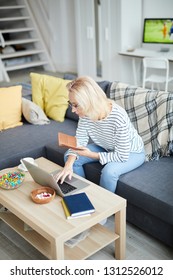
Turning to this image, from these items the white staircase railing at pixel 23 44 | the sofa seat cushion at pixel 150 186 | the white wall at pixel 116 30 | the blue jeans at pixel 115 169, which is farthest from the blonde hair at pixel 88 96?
the white staircase railing at pixel 23 44

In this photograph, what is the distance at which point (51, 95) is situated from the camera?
10.7 feet

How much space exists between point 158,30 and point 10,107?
2986 mm

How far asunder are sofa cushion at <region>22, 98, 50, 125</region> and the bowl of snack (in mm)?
1236

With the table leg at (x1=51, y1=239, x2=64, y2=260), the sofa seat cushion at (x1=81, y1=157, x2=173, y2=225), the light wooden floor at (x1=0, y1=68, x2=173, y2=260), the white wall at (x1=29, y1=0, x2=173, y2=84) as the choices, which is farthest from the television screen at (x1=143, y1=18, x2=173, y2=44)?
the table leg at (x1=51, y1=239, x2=64, y2=260)

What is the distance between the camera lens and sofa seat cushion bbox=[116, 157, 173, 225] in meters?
1.98

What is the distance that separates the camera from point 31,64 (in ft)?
21.5

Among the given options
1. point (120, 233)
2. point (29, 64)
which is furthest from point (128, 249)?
point (29, 64)

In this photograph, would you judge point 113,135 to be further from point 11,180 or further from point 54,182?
point 11,180

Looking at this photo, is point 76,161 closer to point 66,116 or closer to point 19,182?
point 19,182

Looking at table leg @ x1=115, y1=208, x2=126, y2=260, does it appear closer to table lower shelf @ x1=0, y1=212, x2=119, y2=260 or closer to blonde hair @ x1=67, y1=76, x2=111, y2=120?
table lower shelf @ x1=0, y1=212, x2=119, y2=260

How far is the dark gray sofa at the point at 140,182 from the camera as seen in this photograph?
202 cm

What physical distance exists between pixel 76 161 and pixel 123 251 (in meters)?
0.67

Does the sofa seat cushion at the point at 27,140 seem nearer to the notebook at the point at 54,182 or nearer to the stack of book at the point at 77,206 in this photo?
the notebook at the point at 54,182

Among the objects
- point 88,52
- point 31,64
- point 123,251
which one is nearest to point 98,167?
point 123,251
